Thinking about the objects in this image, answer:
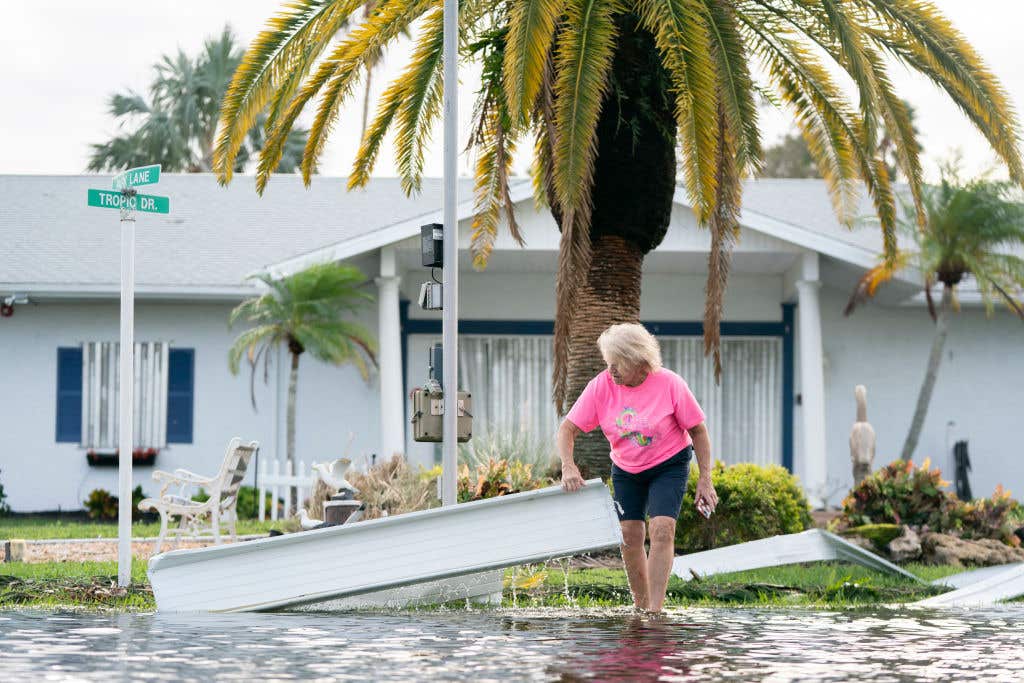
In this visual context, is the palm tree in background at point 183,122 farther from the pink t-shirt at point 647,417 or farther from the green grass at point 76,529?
the pink t-shirt at point 647,417

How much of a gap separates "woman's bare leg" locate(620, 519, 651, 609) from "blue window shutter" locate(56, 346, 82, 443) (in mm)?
13576

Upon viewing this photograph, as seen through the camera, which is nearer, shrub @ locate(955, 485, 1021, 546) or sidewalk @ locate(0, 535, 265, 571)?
sidewalk @ locate(0, 535, 265, 571)

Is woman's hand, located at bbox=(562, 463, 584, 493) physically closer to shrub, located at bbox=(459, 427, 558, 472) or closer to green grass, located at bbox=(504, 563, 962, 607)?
green grass, located at bbox=(504, 563, 962, 607)

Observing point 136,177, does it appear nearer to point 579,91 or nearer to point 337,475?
point 579,91

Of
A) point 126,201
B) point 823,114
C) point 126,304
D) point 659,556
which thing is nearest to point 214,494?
point 126,304

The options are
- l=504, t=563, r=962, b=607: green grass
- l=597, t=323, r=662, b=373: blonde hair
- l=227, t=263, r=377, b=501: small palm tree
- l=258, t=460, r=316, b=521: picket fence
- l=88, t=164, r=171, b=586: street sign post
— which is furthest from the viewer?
l=227, t=263, r=377, b=501: small palm tree

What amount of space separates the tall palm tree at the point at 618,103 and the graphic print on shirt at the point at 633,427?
3767 millimetres

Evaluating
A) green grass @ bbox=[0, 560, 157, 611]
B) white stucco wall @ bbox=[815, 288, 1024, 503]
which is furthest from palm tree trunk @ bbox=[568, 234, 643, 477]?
white stucco wall @ bbox=[815, 288, 1024, 503]

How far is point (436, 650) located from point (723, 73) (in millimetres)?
7185

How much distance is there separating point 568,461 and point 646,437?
0.46 meters

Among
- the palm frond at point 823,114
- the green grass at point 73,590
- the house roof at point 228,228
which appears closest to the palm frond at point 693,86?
the palm frond at point 823,114

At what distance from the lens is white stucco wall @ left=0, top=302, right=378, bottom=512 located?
65.7 feet

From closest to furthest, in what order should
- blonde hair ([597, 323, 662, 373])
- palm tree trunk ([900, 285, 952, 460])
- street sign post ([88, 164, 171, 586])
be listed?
blonde hair ([597, 323, 662, 373]) → street sign post ([88, 164, 171, 586]) → palm tree trunk ([900, 285, 952, 460])

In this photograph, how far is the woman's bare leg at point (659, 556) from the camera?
26.0 ft
